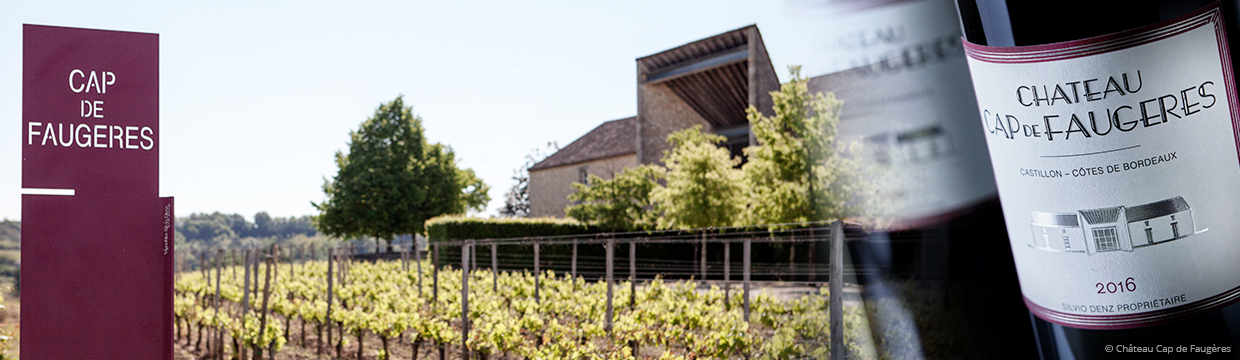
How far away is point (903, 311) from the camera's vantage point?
39cm

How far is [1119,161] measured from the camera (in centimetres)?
28

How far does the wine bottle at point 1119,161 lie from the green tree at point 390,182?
1528cm

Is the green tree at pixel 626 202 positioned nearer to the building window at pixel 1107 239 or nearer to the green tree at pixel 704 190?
the green tree at pixel 704 190

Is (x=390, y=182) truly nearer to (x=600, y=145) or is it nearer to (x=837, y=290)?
(x=600, y=145)

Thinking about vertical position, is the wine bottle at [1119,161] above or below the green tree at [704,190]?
below

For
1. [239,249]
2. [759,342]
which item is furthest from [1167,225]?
[239,249]

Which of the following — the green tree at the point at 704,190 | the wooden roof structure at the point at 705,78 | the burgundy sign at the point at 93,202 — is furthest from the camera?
the wooden roof structure at the point at 705,78

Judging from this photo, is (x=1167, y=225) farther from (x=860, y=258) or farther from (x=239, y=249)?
(x=239, y=249)

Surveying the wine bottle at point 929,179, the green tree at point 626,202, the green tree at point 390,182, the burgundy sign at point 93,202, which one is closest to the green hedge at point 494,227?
the green tree at point 626,202

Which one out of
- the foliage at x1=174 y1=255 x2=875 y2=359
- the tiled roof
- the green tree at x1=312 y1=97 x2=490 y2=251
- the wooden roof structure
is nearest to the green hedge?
the green tree at x1=312 y1=97 x2=490 y2=251

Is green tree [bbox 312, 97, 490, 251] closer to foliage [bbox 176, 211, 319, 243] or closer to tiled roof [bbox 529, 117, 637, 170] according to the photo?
foliage [bbox 176, 211, 319, 243]

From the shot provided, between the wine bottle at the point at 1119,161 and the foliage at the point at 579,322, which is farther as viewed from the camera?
the foliage at the point at 579,322

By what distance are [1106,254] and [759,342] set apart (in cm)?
265

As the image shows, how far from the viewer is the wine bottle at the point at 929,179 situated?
336 mm
